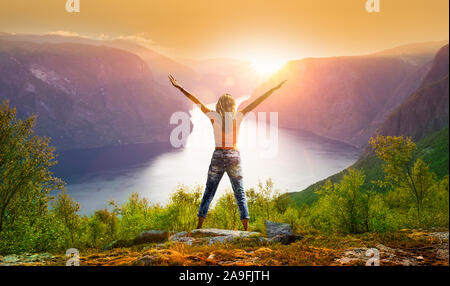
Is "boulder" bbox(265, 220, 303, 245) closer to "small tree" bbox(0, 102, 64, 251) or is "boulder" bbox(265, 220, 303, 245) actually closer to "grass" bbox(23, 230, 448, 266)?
"grass" bbox(23, 230, 448, 266)

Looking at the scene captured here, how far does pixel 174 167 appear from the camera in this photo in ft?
425

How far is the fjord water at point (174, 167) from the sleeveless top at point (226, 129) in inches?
2950

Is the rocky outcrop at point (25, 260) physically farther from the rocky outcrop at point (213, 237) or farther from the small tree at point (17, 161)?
the small tree at point (17, 161)

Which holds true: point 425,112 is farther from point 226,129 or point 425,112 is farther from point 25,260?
point 25,260

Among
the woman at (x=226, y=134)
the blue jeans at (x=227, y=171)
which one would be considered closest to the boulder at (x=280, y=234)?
the blue jeans at (x=227, y=171)

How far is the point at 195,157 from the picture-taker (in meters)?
130

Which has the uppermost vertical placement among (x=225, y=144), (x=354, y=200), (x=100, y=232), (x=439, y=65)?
(x=439, y=65)

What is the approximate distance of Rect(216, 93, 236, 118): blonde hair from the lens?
5070mm

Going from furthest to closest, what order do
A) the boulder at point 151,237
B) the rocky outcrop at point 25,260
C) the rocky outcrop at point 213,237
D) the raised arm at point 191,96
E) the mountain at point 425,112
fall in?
the mountain at point 425,112, the boulder at point 151,237, the rocky outcrop at point 213,237, the raised arm at point 191,96, the rocky outcrop at point 25,260

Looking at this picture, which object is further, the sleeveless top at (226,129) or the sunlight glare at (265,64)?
the sunlight glare at (265,64)

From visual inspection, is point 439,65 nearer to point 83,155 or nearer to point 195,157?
point 195,157

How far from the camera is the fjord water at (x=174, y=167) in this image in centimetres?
10061
